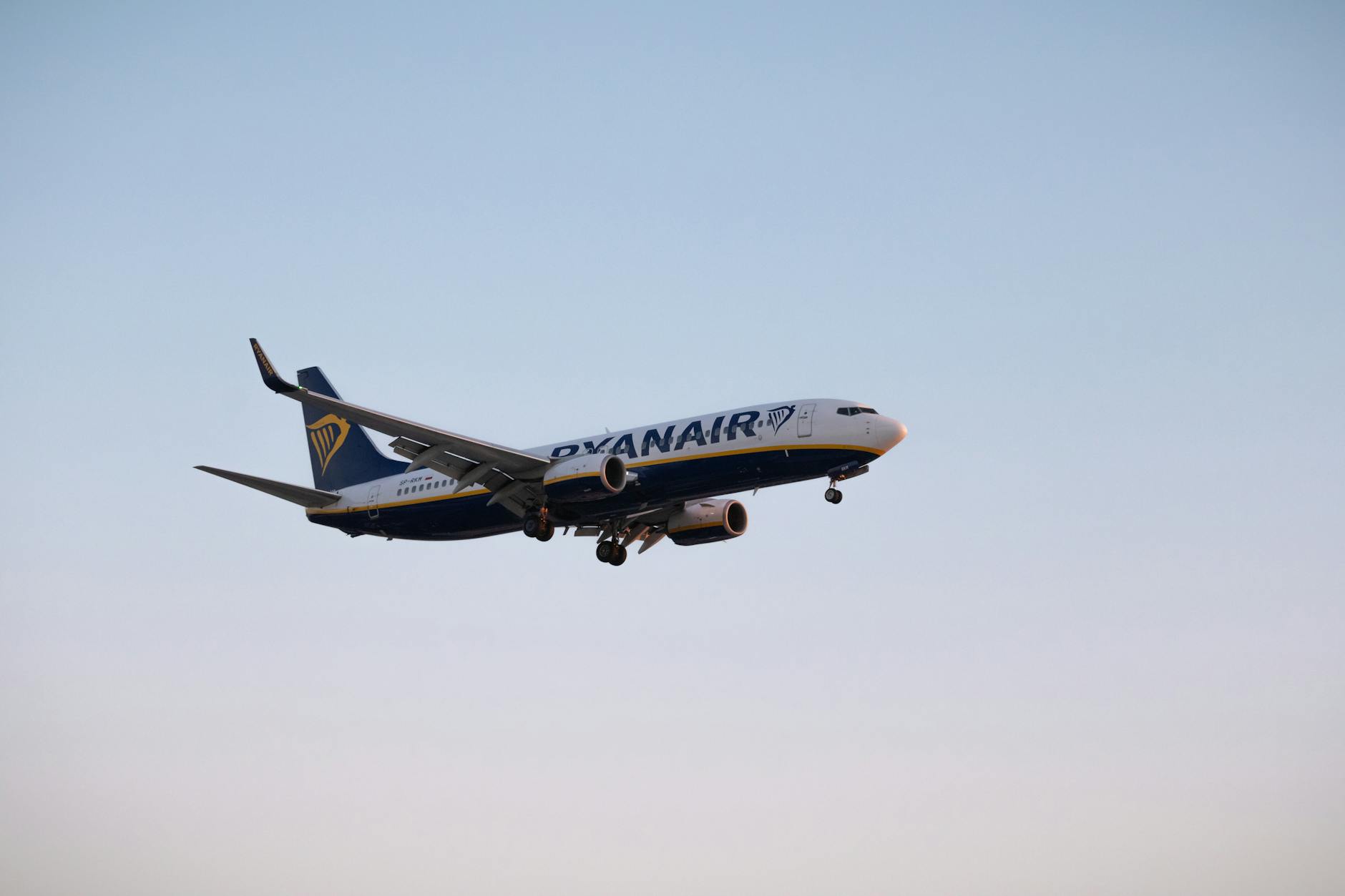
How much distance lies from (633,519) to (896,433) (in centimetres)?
1353

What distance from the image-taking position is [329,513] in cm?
5888

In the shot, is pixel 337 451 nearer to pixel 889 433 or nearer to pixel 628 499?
pixel 628 499

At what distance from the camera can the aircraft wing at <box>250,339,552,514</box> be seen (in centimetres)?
4838

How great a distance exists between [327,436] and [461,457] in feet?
45.8

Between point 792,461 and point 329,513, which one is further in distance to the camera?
point 329,513

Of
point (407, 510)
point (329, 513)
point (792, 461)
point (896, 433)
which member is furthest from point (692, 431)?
point (329, 513)

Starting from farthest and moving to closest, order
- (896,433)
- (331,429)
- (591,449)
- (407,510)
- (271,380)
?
(331,429) < (407,510) < (591,449) < (896,433) < (271,380)

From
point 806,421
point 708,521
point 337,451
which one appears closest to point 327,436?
point 337,451

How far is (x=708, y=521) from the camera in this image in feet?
192

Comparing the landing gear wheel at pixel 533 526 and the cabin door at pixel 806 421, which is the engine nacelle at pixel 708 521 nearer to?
the landing gear wheel at pixel 533 526

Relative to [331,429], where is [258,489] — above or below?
below

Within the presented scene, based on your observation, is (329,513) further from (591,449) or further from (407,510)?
(591,449)

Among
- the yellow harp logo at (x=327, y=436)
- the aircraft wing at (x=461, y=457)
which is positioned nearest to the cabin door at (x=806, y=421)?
the aircraft wing at (x=461, y=457)

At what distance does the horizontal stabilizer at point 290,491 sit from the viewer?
53094 millimetres
